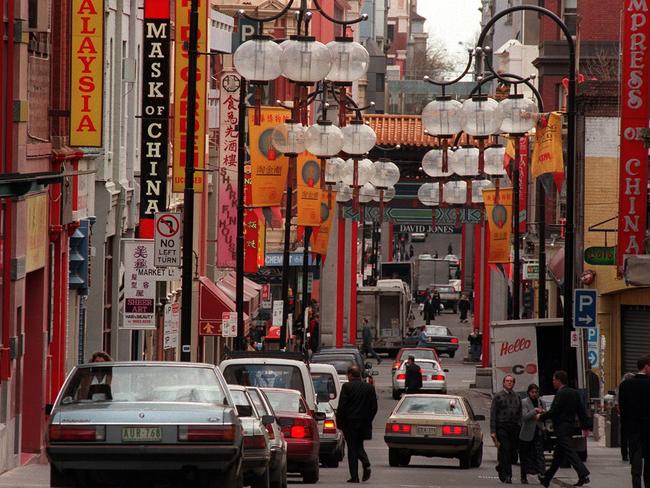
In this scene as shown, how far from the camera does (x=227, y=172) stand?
48188 mm

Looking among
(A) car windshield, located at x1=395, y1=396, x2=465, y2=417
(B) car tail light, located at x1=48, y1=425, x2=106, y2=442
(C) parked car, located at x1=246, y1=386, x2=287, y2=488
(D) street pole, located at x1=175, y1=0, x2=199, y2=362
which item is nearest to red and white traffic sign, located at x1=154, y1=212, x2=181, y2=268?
(D) street pole, located at x1=175, y1=0, x2=199, y2=362

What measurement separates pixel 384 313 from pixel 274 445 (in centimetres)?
5809

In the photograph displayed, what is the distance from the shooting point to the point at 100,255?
33.0 meters

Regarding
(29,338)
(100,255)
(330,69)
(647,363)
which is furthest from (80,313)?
(647,363)

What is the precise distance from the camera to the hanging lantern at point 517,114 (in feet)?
82.7

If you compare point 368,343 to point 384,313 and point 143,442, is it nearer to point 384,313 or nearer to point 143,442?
point 384,313

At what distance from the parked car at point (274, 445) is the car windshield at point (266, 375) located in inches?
201

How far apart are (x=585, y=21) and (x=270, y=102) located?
14570 mm

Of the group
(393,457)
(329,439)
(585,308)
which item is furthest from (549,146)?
(329,439)

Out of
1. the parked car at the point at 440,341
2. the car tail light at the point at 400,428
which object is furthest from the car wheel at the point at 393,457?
the parked car at the point at 440,341

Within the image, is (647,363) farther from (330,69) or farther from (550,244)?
(550,244)

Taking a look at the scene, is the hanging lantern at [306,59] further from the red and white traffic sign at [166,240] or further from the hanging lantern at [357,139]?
the red and white traffic sign at [166,240]

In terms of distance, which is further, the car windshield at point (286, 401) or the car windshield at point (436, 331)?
the car windshield at point (436, 331)

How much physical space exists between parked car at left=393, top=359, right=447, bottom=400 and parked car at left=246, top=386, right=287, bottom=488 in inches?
1213
